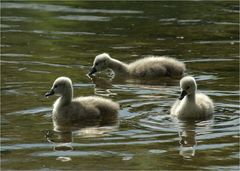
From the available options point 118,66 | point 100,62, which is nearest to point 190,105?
point 118,66

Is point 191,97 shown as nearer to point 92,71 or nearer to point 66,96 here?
point 66,96

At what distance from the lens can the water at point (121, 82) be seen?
28.1ft

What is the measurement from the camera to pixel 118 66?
45.6ft

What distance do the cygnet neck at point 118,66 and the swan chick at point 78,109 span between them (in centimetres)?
327

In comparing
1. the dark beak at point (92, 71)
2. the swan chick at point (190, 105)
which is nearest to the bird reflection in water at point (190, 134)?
the swan chick at point (190, 105)

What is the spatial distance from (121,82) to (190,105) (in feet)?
10.2

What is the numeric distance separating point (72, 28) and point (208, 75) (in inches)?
217

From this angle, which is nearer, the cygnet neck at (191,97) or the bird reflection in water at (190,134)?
the bird reflection in water at (190,134)

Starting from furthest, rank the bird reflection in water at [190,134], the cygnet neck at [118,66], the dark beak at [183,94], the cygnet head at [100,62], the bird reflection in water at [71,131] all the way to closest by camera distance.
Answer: the cygnet neck at [118,66] → the cygnet head at [100,62] → the dark beak at [183,94] → the bird reflection in water at [71,131] → the bird reflection in water at [190,134]

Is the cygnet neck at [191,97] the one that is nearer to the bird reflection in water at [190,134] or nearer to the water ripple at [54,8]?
the bird reflection in water at [190,134]

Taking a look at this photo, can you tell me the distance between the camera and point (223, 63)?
14.3 metres

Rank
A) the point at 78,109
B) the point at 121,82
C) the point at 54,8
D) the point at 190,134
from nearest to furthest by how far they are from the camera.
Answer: the point at 190,134, the point at 78,109, the point at 121,82, the point at 54,8

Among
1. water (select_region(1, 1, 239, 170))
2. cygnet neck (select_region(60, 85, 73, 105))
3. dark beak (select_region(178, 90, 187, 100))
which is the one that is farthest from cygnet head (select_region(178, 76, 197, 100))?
cygnet neck (select_region(60, 85, 73, 105))

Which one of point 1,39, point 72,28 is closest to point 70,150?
point 1,39
